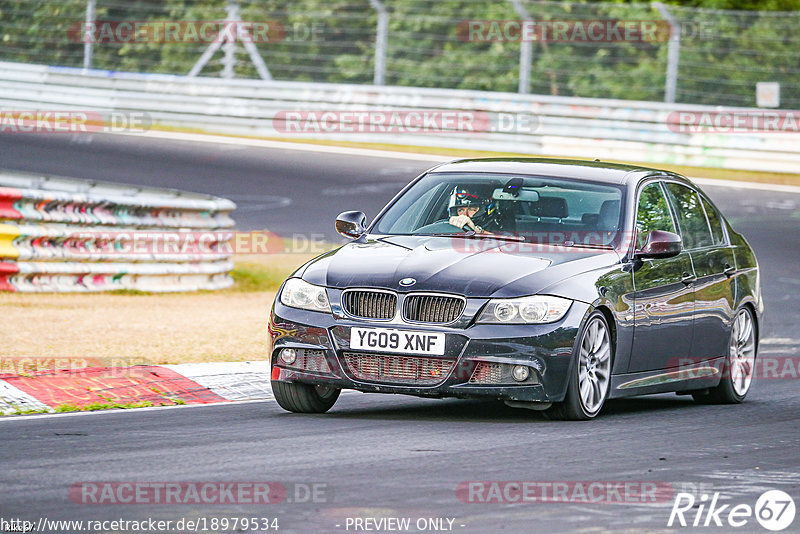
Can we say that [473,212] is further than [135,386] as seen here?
No

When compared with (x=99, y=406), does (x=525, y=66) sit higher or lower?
higher

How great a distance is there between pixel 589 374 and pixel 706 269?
192 cm

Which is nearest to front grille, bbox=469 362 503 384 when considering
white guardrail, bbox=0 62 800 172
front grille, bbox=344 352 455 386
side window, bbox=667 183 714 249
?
front grille, bbox=344 352 455 386

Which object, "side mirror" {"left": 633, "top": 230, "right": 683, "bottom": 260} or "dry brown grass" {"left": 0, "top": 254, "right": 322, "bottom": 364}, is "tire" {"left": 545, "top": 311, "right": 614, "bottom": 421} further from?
"dry brown grass" {"left": 0, "top": 254, "right": 322, "bottom": 364}

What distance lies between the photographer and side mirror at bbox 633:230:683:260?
9.46 meters

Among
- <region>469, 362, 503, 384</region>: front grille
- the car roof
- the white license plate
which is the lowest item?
<region>469, 362, 503, 384</region>: front grille

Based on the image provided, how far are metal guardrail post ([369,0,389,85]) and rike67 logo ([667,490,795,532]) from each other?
22.4m

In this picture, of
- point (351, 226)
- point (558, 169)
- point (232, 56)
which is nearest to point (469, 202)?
point (558, 169)

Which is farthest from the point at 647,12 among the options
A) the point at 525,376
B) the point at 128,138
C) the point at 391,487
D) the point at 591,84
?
the point at 391,487

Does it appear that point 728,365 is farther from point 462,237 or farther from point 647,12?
point 647,12

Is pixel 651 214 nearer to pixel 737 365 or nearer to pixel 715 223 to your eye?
pixel 715 223

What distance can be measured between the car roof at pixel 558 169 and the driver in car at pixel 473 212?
285mm

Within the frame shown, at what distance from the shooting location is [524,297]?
8453 mm

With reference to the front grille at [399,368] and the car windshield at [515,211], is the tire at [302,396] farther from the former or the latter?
the car windshield at [515,211]
